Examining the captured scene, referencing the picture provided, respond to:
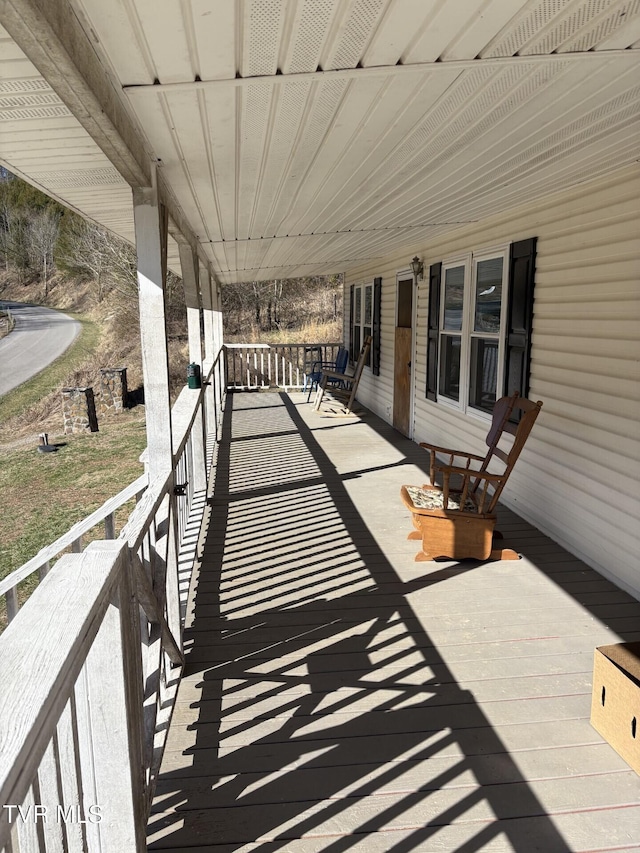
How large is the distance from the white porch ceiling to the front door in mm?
3592

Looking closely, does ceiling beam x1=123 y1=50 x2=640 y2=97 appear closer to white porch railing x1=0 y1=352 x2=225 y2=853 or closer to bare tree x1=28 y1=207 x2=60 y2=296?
white porch railing x1=0 y1=352 x2=225 y2=853

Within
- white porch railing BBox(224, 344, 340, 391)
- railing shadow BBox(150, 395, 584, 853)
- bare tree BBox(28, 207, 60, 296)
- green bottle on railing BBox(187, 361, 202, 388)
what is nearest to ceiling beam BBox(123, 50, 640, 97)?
railing shadow BBox(150, 395, 584, 853)

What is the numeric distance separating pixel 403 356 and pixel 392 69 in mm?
5660

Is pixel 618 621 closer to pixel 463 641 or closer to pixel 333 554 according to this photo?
pixel 463 641

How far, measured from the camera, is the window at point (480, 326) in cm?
443

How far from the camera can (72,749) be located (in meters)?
1.29

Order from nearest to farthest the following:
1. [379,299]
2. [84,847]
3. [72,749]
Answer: [72,749], [84,847], [379,299]

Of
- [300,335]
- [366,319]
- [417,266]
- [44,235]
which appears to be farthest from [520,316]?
[44,235]

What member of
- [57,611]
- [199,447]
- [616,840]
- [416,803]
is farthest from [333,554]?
[57,611]

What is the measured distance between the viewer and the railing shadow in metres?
1.89

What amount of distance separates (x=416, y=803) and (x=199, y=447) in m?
3.47

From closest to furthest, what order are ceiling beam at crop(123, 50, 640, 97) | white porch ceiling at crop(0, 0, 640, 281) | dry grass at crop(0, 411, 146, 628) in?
1. white porch ceiling at crop(0, 0, 640, 281)
2. ceiling beam at crop(123, 50, 640, 97)
3. dry grass at crop(0, 411, 146, 628)

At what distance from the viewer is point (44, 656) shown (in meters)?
0.96
